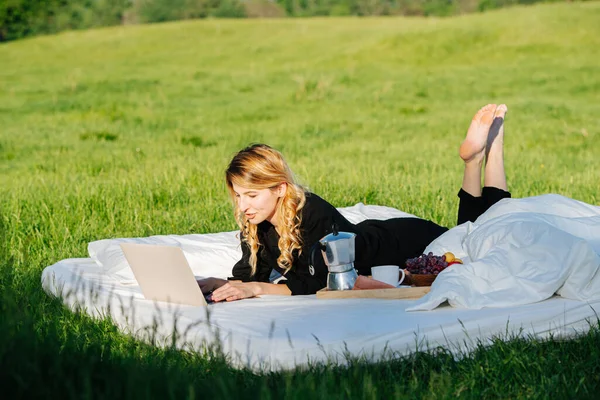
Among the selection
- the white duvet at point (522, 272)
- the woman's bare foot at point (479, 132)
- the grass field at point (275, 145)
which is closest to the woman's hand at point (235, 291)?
the grass field at point (275, 145)

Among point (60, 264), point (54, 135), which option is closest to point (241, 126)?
point (54, 135)

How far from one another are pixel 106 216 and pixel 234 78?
A: 59.5 feet

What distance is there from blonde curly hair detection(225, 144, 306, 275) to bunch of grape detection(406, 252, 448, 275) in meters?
0.72

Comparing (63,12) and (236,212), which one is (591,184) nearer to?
(236,212)

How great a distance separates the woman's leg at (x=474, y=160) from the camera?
6.63 metres

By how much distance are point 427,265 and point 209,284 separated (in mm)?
1383

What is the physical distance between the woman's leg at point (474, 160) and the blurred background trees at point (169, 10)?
62.8 m

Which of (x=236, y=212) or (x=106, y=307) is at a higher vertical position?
(x=236, y=212)

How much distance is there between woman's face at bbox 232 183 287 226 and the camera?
5.36m

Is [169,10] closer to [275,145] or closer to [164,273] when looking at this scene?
[275,145]

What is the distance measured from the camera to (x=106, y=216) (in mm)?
8008

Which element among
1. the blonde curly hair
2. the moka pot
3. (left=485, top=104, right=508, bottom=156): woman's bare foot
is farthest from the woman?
(left=485, top=104, right=508, bottom=156): woman's bare foot

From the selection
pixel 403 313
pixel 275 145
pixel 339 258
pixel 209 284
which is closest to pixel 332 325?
pixel 403 313

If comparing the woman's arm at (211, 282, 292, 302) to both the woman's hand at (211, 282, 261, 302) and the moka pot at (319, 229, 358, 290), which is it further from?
the moka pot at (319, 229, 358, 290)
